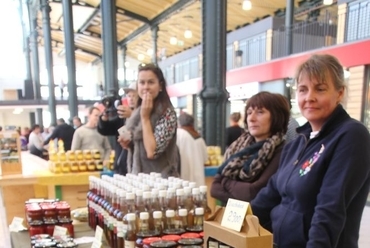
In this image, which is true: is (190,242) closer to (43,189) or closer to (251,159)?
(251,159)

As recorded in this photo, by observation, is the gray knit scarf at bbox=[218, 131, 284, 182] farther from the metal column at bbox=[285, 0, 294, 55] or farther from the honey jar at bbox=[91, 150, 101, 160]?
the metal column at bbox=[285, 0, 294, 55]

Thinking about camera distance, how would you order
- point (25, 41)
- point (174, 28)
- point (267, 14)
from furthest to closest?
1. point (25, 41)
2. point (174, 28)
3. point (267, 14)

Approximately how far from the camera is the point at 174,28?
15422 mm

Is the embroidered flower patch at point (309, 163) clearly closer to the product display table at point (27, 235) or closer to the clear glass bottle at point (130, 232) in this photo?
the clear glass bottle at point (130, 232)

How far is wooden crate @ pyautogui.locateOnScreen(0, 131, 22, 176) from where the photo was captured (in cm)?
324

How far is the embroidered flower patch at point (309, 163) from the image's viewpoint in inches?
47.4

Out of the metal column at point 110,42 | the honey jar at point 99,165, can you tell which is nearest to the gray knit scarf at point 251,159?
the honey jar at point 99,165

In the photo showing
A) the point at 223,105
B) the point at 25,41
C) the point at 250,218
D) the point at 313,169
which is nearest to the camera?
the point at 250,218

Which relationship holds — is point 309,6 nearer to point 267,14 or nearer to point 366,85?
point 267,14

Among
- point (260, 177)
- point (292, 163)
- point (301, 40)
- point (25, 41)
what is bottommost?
point (260, 177)

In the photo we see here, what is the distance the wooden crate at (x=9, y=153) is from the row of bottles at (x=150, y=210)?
1956 millimetres

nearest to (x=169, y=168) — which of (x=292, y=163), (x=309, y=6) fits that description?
(x=292, y=163)

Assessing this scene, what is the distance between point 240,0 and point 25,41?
11.5 meters

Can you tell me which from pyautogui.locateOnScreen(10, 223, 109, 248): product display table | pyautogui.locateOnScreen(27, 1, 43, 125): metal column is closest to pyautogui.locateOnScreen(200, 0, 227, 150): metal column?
pyautogui.locateOnScreen(10, 223, 109, 248): product display table
